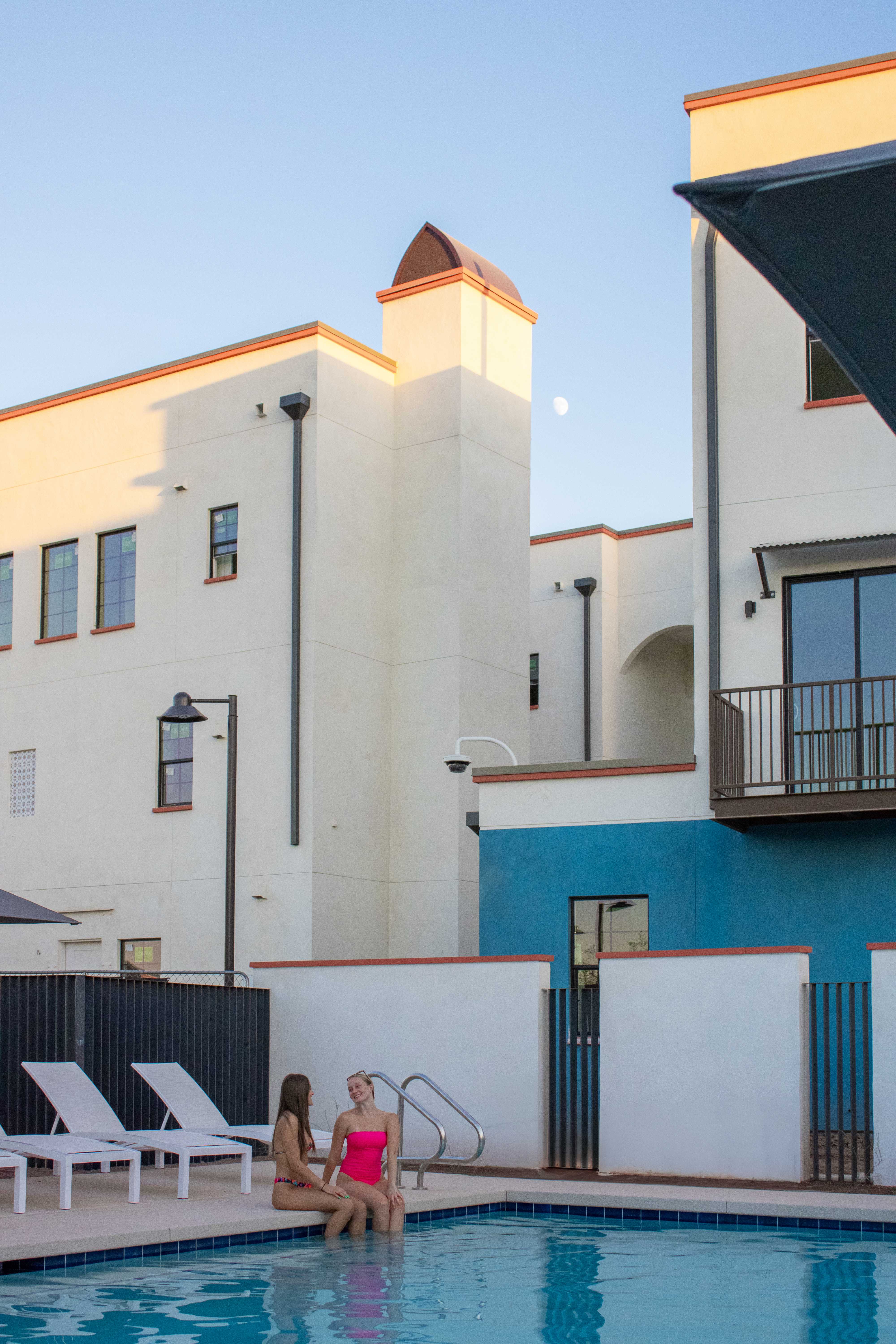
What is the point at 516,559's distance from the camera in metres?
23.6

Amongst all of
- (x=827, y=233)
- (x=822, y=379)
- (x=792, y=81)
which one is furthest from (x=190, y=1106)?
(x=792, y=81)

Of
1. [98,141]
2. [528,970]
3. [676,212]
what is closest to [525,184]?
[676,212]

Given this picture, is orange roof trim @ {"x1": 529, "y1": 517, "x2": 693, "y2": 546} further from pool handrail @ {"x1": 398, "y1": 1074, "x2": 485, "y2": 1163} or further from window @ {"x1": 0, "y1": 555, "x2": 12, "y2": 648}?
pool handrail @ {"x1": 398, "y1": 1074, "x2": 485, "y2": 1163}

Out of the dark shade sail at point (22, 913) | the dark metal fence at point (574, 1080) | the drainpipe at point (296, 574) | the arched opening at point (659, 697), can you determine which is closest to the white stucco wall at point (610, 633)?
the arched opening at point (659, 697)

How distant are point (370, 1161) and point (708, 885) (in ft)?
23.8

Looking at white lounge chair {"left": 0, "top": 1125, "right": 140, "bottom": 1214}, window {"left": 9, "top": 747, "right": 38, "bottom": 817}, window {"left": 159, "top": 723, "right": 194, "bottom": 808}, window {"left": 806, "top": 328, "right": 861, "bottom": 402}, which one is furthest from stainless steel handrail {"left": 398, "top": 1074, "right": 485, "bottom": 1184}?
window {"left": 9, "top": 747, "right": 38, "bottom": 817}

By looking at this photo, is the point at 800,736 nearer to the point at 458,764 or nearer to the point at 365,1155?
the point at 458,764

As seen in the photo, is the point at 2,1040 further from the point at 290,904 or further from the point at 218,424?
the point at 218,424

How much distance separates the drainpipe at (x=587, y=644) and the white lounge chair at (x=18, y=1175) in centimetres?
1709

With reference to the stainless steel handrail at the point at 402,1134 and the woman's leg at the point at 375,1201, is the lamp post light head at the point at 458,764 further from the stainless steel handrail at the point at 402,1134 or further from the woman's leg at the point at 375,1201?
the woman's leg at the point at 375,1201

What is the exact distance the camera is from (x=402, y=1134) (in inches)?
536

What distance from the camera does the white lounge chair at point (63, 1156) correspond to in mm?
10094

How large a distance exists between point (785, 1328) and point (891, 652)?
396 inches

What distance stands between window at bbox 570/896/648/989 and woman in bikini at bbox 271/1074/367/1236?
704cm
